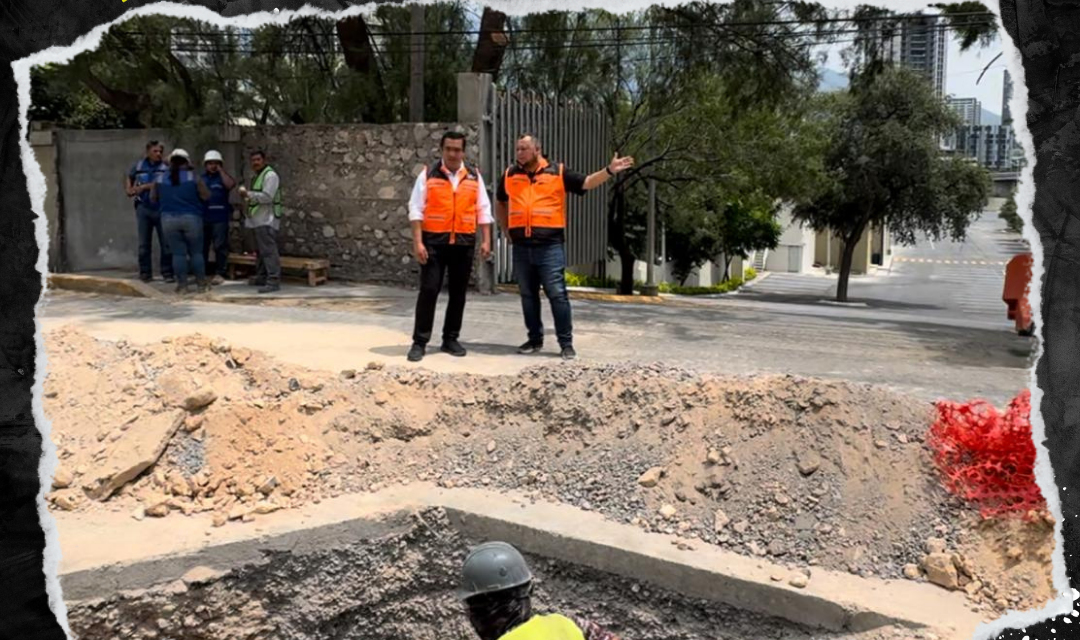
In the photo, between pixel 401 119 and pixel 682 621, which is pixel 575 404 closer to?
pixel 682 621

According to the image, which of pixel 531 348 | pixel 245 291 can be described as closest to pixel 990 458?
pixel 531 348

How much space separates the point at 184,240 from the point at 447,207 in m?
4.94

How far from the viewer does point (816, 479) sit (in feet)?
14.6

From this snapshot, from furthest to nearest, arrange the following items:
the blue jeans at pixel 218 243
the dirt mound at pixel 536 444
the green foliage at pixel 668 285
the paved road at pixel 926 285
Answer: the paved road at pixel 926 285, the green foliage at pixel 668 285, the blue jeans at pixel 218 243, the dirt mound at pixel 536 444

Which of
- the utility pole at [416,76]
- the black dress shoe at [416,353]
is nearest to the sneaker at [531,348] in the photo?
the black dress shoe at [416,353]

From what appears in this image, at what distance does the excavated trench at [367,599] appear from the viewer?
411cm

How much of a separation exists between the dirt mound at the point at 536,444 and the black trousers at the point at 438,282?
2.10 ft

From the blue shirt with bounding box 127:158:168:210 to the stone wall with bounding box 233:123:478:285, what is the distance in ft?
5.03

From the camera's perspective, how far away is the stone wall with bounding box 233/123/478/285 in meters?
10.7

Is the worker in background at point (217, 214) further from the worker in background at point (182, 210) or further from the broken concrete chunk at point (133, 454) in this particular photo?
the broken concrete chunk at point (133, 454)

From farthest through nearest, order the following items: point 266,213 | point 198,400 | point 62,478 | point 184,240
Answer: point 184,240 < point 266,213 < point 198,400 < point 62,478

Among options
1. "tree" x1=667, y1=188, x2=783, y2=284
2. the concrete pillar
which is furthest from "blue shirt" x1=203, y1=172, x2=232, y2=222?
"tree" x1=667, y1=188, x2=783, y2=284

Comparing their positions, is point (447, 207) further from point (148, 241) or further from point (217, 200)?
point (148, 241)

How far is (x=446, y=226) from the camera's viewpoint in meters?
6.18
